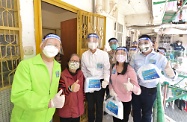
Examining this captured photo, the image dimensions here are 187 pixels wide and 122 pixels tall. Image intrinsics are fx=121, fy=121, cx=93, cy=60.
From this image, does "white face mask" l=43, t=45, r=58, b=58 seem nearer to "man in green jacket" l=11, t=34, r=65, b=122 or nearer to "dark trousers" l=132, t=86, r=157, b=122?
"man in green jacket" l=11, t=34, r=65, b=122

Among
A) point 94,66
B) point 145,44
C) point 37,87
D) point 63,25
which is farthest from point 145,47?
point 63,25

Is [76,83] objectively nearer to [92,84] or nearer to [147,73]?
[92,84]

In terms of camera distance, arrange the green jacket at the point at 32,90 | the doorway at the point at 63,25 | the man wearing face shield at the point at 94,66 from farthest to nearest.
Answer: the doorway at the point at 63,25 < the man wearing face shield at the point at 94,66 < the green jacket at the point at 32,90

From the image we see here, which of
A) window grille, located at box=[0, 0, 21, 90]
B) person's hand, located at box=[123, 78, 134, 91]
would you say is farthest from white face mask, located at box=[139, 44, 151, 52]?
window grille, located at box=[0, 0, 21, 90]

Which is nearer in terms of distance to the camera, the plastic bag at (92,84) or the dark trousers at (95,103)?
the plastic bag at (92,84)

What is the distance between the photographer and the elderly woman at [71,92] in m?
1.39

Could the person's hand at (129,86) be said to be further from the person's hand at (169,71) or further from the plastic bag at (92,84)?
the person's hand at (169,71)

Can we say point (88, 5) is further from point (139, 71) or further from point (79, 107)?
point (79, 107)

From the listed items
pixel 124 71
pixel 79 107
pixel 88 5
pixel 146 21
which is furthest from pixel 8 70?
pixel 146 21

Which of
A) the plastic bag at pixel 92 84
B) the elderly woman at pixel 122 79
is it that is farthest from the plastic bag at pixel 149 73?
the plastic bag at pixel 92 84

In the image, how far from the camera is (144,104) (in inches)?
65.1

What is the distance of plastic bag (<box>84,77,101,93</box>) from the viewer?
161 centimetres

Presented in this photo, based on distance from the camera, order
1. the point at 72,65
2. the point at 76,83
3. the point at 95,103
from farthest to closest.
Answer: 1. the point at 95,103
2. the point at 72,65
3. the point at 76,83

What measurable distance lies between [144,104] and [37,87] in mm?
1373
